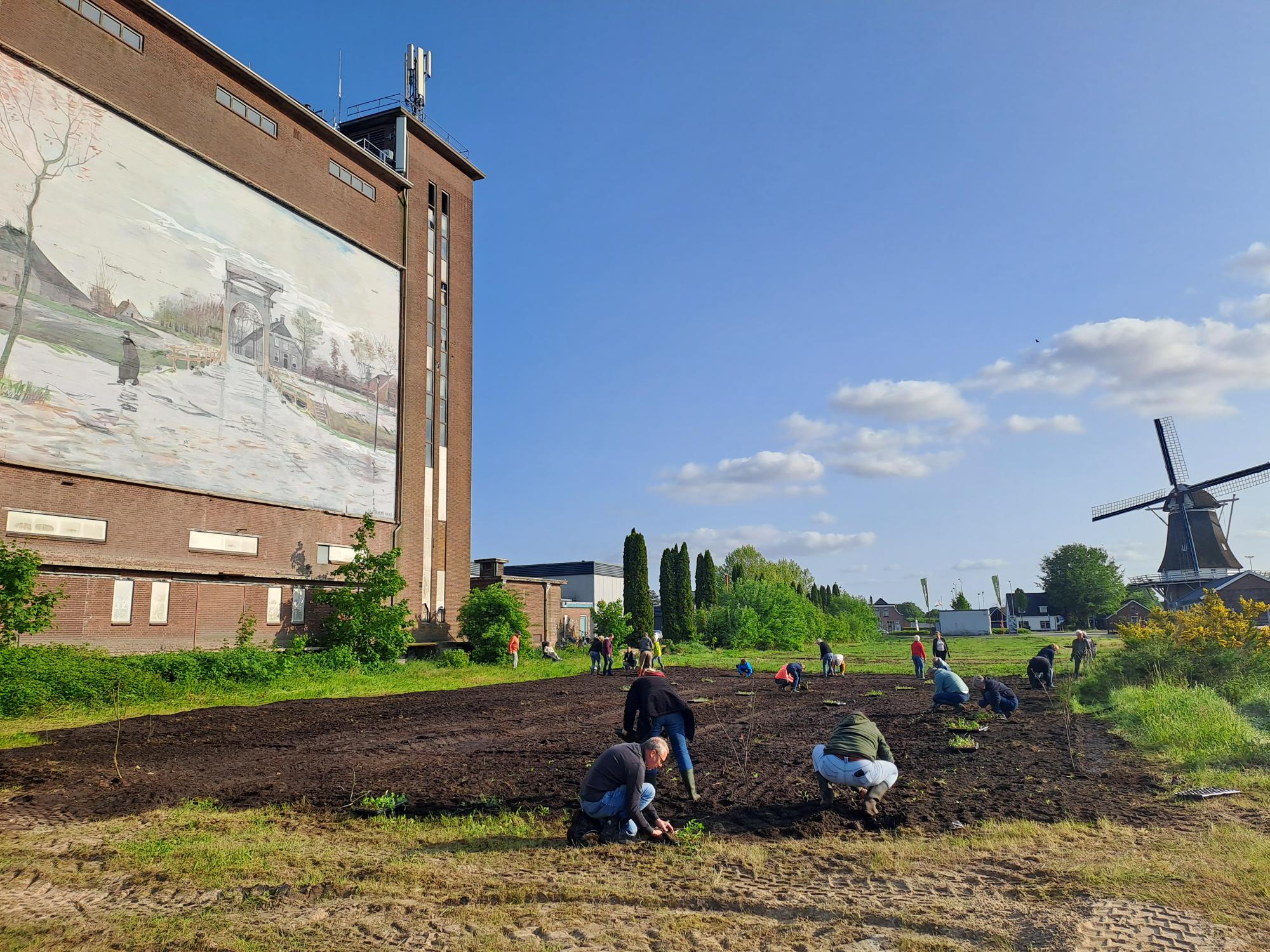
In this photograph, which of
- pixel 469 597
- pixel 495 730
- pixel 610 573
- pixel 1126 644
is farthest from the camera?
pixel 610 573

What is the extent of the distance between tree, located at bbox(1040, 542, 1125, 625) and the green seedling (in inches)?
4697

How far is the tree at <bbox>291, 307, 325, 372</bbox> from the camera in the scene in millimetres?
31656

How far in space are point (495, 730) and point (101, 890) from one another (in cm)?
988

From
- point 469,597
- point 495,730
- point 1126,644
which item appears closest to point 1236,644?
point 1126,644

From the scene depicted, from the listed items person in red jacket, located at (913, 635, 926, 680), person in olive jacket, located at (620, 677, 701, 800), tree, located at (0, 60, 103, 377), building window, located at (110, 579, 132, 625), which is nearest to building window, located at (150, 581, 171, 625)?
building window, located at (110, 579, 132, 625)

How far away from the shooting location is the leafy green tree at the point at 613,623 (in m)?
43.6

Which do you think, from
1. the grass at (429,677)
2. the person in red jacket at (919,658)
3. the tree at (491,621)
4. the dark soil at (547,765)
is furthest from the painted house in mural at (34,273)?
the person in red jacket at (919,658)

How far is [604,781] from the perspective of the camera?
7.98 meters

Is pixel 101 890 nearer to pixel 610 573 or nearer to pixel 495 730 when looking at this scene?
pixel 495 730

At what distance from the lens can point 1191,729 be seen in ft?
43.3

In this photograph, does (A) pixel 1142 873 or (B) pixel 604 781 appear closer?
(A) pixel 1142 873

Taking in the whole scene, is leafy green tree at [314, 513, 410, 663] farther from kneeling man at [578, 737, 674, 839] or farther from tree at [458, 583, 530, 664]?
kneeling man at [578, 737, 674, 839]

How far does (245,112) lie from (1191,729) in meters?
35.2

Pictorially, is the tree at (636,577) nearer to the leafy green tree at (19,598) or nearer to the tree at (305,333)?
the tree at (305,333)
